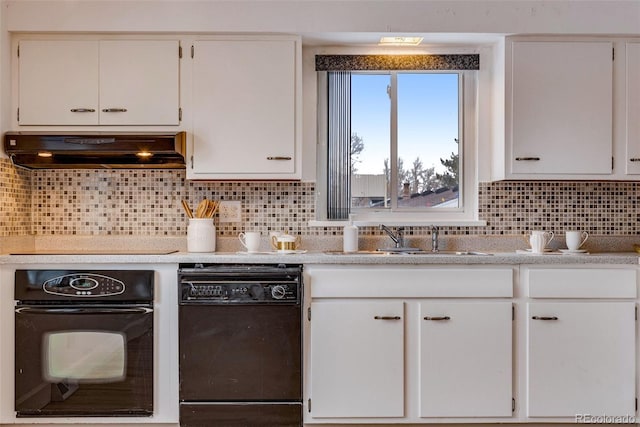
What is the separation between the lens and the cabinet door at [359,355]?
7.30 ft

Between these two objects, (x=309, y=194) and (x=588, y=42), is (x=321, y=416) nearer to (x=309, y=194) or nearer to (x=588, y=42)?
(x=309, y=194)

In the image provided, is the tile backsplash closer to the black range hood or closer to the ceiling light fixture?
the black range hood

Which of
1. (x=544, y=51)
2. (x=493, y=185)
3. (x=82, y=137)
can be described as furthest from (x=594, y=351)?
(x=82, y=137)

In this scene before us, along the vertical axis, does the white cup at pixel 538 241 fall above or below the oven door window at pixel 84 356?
above

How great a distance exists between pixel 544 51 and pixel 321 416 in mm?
2248

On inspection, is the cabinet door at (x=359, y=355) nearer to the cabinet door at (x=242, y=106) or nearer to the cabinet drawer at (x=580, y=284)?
the cabinet drawer at (x=580, y=284)

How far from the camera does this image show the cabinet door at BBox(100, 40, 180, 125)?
2457 mm

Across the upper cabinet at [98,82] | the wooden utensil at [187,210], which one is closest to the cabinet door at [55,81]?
the upper cabinet at [98,82]

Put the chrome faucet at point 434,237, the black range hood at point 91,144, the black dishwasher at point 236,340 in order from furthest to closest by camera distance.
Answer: the chrome faucet at point 434,237
the black range hood at point 91,144
the black dishwasher at point 236,340

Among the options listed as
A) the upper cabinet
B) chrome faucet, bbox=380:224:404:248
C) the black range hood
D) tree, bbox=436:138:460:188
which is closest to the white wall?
the upper cabinet

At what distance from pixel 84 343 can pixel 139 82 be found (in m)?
1.36

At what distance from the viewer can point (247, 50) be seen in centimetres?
247

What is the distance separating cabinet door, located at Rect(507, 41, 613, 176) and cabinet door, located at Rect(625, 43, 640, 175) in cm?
10

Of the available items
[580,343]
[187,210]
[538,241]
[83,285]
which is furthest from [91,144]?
[580,343]
